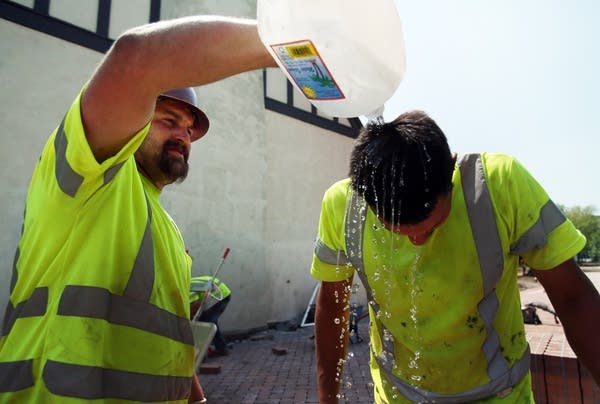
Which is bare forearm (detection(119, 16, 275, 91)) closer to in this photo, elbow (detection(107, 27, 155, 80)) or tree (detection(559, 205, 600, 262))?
elbow (detection(107, 27, 155, 80))

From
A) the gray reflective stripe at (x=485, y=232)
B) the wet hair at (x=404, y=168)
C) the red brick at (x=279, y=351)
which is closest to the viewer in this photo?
the wet hair at (x=404, y=168)

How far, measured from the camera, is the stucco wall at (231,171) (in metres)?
6.25

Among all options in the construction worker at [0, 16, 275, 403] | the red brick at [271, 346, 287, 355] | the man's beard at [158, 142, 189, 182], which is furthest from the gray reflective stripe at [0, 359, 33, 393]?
the red brick at [271, 346, 287, 355]

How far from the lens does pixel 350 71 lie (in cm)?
108

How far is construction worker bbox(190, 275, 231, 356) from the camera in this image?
5816mm

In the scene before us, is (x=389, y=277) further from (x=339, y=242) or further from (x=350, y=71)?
(x=350, y=71)

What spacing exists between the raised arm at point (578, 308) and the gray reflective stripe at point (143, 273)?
4.80 ft

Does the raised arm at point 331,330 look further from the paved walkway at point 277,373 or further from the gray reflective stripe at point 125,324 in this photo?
the paved walkway at point 277,373

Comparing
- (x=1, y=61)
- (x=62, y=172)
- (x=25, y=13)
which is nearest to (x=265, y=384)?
(x=62, y=172)

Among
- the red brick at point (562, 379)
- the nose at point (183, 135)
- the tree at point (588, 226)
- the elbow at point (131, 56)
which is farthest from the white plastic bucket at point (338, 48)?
the tree at point (588, 226)

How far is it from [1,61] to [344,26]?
6.85 metres

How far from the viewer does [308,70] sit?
1.01 metres

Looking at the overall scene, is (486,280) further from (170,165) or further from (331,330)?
(170,165)

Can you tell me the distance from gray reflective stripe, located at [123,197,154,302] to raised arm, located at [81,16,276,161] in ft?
1.82
